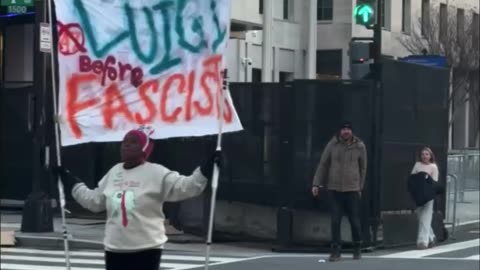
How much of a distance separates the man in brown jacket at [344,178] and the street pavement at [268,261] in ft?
1.57

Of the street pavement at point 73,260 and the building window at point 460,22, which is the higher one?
the building window at point 460,22

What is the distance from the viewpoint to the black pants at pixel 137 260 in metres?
7.01

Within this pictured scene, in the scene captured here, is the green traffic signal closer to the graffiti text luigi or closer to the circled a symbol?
the graffiti text luigi

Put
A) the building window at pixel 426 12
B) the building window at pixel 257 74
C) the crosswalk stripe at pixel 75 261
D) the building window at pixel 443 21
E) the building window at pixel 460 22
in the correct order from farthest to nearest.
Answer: the building window at pixel 257 74 < the building window at pixel 460 22 < the building window at pixel 443 21 < the building window at pixel 426 12 < the crosswalk stripe at pixel 75 261

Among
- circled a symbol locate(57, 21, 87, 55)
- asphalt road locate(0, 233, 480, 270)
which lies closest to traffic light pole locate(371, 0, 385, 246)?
asphalt road locate(0, 233, 480, 270)

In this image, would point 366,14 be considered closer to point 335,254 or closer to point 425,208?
point 425,208

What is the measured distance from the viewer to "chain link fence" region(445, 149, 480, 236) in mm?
23242

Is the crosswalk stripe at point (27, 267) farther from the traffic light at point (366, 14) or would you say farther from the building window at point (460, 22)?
the building window at point (460, 22)

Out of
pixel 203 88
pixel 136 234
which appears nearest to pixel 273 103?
pixel 203 88

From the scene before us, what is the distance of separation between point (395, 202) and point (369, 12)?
9.90 feet

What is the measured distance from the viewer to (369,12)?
56.5 ft

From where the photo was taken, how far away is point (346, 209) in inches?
581

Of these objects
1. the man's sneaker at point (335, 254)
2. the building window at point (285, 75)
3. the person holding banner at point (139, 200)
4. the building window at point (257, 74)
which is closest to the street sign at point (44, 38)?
the man's sneaker at point (335, 254)

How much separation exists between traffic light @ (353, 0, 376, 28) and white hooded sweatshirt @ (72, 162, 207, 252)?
34.5 ft
